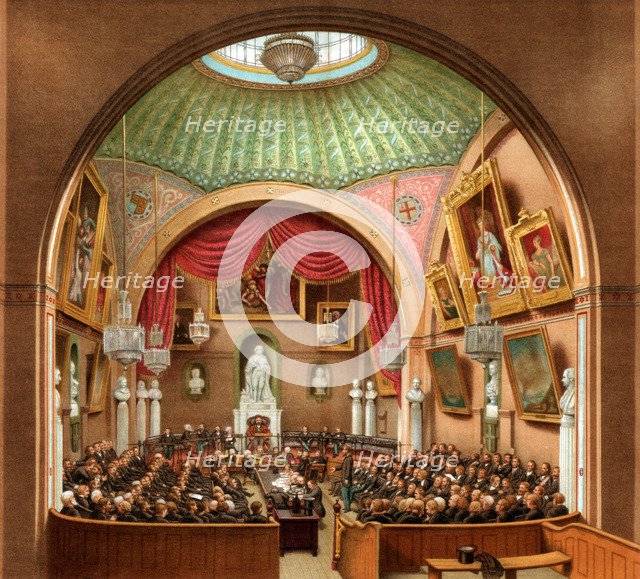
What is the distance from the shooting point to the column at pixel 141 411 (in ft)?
60.4

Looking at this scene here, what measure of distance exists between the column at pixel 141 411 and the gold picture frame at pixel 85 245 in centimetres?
453

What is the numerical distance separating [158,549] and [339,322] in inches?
508

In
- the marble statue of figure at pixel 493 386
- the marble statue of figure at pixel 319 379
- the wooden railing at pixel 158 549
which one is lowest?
the wooden railing at pixel 158 549

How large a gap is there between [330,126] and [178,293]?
6.59 metres

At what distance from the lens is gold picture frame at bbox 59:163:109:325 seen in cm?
1243

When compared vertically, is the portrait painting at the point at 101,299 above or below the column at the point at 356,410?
above

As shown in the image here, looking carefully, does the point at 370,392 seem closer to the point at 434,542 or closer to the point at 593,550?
the point at 434,542

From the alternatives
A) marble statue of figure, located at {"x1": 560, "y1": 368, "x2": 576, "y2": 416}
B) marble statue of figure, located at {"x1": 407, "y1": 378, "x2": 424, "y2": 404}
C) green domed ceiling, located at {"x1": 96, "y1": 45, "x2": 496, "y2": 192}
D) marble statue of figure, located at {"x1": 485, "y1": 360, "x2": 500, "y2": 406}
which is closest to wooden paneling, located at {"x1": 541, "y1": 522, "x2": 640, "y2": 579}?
marble statue of figure, located at {"x1": 560, "y1": 368, "x2": 576, "y2": 416}

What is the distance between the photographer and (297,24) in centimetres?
868

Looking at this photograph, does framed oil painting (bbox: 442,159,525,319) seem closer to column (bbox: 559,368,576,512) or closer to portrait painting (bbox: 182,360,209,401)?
column (bbox: 559,368,576,512)

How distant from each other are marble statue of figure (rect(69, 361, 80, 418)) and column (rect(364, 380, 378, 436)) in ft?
25.8

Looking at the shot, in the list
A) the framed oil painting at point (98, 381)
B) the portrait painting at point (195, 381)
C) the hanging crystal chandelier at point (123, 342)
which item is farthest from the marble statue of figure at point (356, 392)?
the hanging crystal chandelier at point (123, 342)

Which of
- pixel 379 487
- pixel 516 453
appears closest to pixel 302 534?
pixel 379 487

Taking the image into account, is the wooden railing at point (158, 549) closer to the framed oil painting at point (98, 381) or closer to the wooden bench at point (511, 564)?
the wooden bench at point (511, 564)
